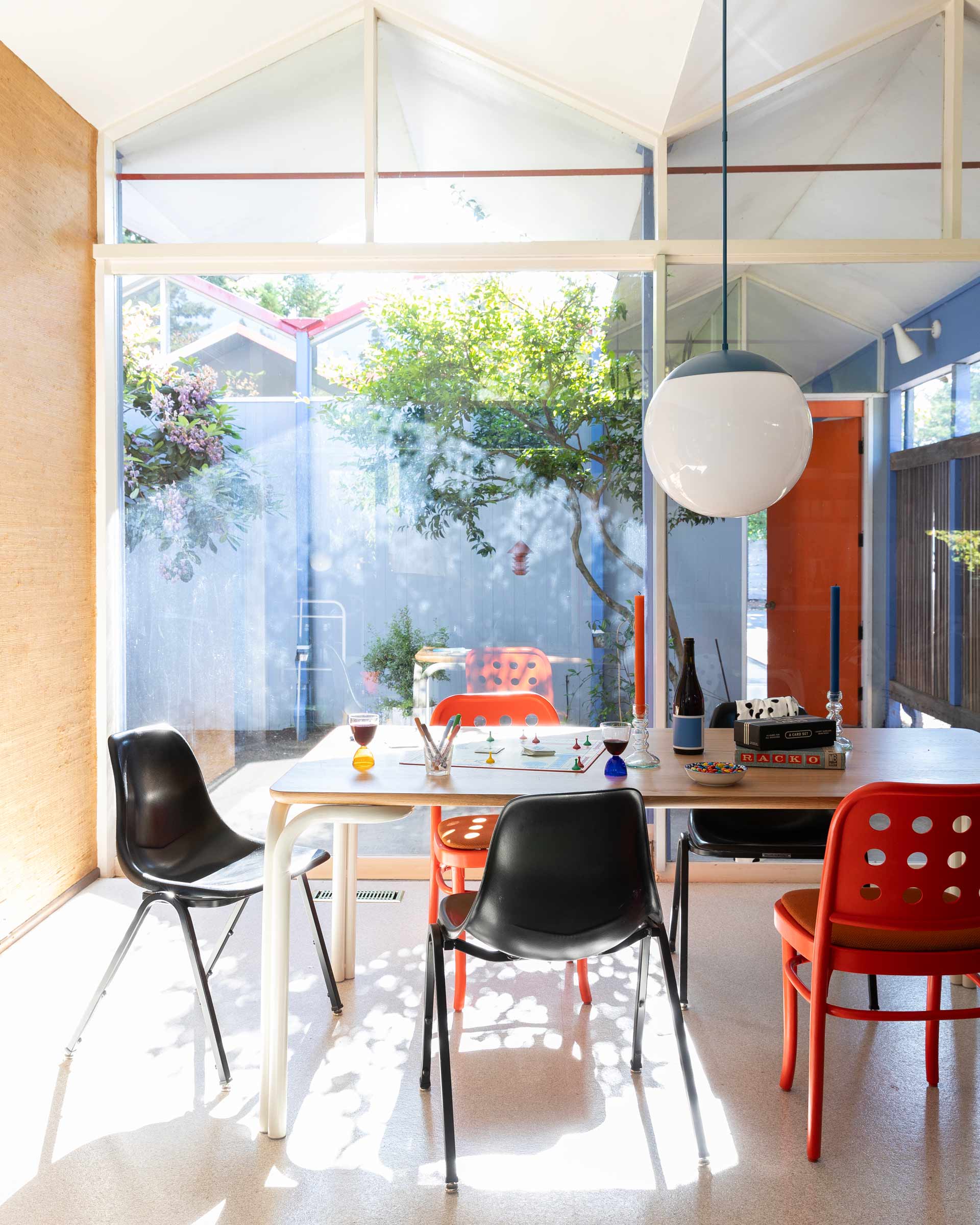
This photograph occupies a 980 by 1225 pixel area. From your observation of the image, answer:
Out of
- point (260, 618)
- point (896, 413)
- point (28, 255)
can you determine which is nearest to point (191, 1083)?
point (260, 618)

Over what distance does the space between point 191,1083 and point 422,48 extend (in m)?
3.95

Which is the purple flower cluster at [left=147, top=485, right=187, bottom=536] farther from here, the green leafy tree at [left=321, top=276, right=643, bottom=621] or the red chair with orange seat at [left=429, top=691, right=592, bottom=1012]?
the red chair with orange seat at [left=429, top=691, right=592, bottom=1012]

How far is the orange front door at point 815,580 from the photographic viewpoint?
4.13 meters

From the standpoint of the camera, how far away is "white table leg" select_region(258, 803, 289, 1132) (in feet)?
7.65

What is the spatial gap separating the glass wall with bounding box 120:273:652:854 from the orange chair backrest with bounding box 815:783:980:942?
208cm

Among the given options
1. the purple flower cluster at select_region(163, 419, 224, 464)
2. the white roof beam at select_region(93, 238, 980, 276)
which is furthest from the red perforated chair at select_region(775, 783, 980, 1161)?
the purple flower cluster at select_region(163, 419, 224, 464)

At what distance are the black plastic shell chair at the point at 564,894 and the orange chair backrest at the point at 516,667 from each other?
1964mm

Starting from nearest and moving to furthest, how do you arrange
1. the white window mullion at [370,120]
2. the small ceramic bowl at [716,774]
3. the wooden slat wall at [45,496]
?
the small ceramic bowl at [716,774]
the wooden slat wall at [45,496]
the white window mullion at [370,120]

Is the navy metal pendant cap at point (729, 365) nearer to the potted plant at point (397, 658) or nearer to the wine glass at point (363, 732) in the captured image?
the wine glass at point (363, 732)

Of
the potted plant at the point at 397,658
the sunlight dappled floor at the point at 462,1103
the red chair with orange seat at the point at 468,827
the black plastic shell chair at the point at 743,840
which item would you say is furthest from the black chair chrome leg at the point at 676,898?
the potted plant at the point at 397,658

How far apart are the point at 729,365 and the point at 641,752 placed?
1113 mm

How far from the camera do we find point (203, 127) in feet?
13.5

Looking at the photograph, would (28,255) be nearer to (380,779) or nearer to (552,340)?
(552,340)

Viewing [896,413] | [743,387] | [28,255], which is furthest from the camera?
[896,413]
